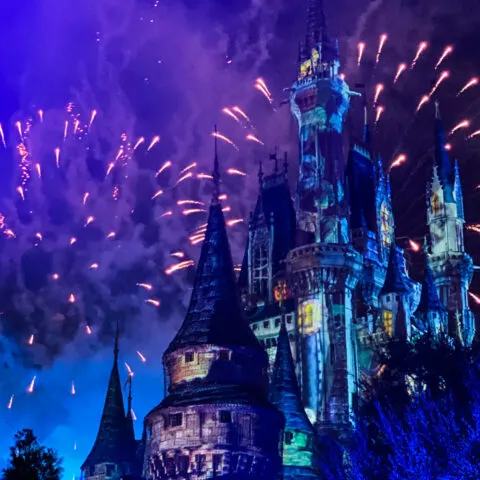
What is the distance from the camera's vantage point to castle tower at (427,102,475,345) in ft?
245

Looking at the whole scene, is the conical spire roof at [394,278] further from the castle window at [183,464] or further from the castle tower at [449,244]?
the castle window at [183,464]

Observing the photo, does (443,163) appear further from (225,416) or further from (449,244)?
(225,416)

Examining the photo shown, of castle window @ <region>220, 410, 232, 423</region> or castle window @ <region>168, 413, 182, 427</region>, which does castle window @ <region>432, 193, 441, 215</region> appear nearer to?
castle window @ <region>220, 410, 232, 423</region>

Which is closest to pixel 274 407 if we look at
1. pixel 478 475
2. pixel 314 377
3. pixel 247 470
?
pixel 247 470

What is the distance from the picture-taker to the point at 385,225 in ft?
265

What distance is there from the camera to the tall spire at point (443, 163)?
76062 mm

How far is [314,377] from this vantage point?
67125mm

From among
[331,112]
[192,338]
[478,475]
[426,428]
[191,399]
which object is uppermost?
[331,112]

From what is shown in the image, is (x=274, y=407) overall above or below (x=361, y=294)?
below

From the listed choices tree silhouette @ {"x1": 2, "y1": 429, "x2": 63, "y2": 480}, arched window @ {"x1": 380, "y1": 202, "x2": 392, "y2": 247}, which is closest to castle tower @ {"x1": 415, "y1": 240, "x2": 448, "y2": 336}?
arched window @ {"x1": 380, "y1": 202, "x2": 392, "y2": 247}

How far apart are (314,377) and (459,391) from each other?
22287mm

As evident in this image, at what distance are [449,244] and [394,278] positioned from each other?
7.39 m

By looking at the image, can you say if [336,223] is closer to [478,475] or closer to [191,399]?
[191,399]

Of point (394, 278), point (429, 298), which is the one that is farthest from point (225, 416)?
point (429, 298)
